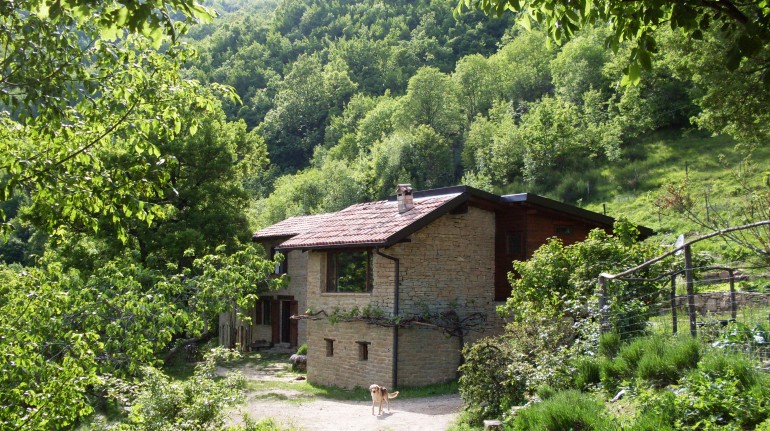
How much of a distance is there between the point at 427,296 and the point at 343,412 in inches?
183

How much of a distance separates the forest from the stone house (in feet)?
8.93

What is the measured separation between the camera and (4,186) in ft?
19.0

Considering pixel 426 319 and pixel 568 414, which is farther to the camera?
pixel 426 319

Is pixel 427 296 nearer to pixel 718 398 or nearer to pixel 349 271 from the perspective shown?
pixel 349 271

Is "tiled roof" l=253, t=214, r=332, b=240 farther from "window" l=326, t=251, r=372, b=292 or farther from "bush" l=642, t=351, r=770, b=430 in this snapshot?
"bush" l=642, t=351, r=770, b=430

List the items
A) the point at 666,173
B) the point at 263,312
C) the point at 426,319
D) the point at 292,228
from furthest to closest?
the point at 666,173 → the point at 263,312 → the point at 292,228 → the point at 426,319

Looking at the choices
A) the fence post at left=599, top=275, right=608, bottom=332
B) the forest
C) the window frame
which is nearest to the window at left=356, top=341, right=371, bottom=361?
the window frame

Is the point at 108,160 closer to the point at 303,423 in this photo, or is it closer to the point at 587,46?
the point at 303,423

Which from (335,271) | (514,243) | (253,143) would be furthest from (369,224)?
(253,143)

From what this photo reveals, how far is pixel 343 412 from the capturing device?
17.9m

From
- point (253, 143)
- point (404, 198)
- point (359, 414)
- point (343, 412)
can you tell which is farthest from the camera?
point (253, 143)

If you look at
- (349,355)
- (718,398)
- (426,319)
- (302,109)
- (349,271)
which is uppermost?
(302,109)

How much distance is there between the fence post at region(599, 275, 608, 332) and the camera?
12.2m

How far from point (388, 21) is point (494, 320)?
9059 centimetres
